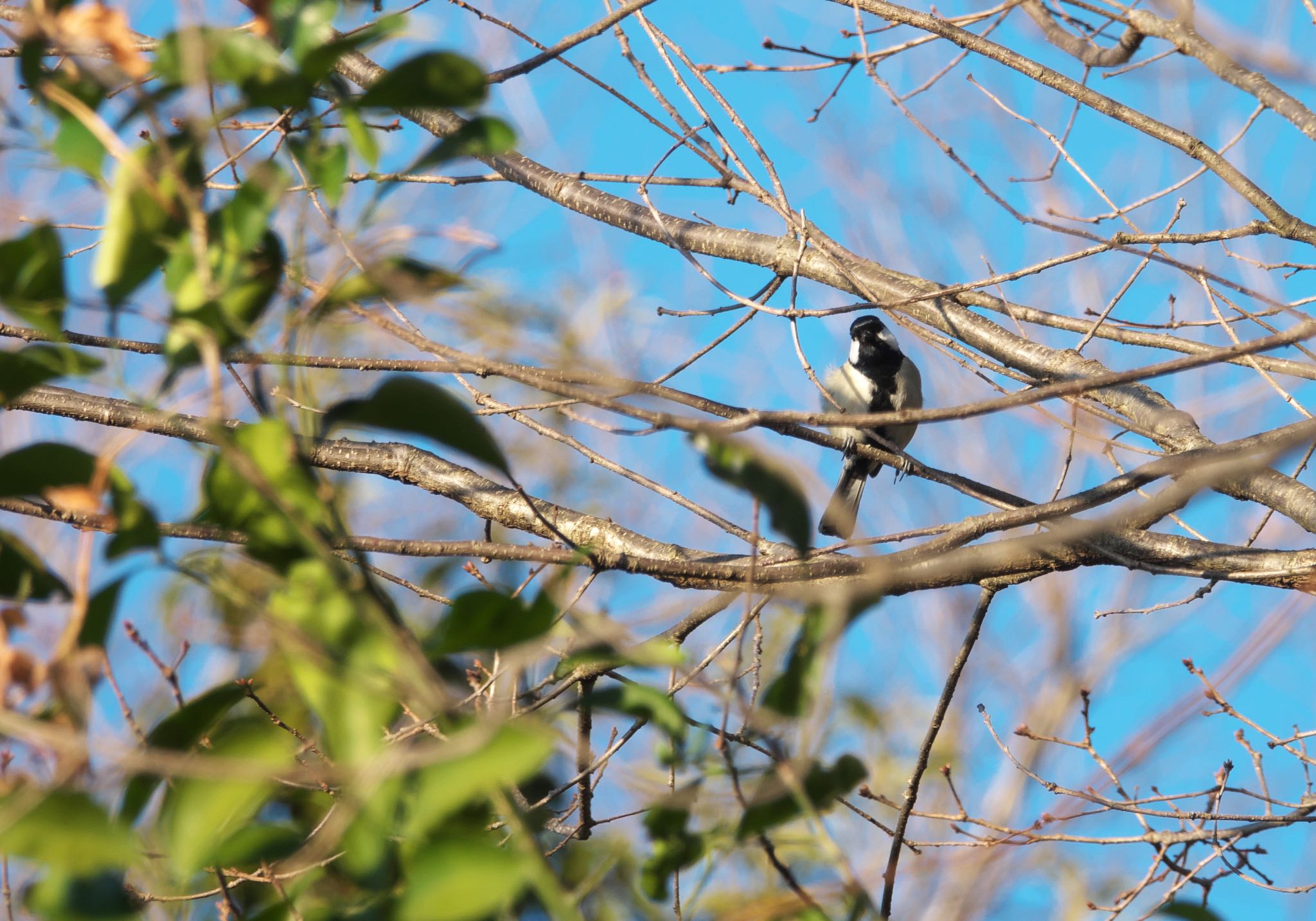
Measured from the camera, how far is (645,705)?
0.84m

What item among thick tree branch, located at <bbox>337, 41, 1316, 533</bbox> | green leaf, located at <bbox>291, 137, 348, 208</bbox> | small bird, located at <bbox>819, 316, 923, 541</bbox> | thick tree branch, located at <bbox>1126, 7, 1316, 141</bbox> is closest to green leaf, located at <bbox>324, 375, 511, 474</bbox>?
green leaf, located at <bbox>291, 137, 348, 208</bbox>

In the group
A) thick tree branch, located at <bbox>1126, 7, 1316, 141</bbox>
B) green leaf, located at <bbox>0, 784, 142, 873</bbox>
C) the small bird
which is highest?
the small bird

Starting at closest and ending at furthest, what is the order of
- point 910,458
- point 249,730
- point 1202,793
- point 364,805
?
point 364,805, point 249,730, point 1202,793, point 910,458

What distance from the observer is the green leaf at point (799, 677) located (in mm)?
836

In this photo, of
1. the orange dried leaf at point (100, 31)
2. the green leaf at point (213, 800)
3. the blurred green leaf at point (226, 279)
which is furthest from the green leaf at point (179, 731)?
the orange dried leaf at point (100, 31)

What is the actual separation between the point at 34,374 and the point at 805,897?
0.68 m

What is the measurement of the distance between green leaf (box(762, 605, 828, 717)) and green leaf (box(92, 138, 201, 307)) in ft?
1.75

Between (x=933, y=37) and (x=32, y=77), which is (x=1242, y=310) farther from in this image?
(x=32, y=77)

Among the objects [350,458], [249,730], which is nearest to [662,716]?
[249,730]

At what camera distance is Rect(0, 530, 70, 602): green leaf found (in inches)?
34.1

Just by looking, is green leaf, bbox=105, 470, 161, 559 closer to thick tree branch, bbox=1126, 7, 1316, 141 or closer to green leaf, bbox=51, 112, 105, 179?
green leaf, bbox=51, 112, 105, 179

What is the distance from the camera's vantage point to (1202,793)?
6.87ft

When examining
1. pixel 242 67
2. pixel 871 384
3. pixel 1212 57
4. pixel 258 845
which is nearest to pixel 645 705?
pixel 258 845

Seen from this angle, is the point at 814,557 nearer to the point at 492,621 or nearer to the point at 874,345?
the point at 492,621
